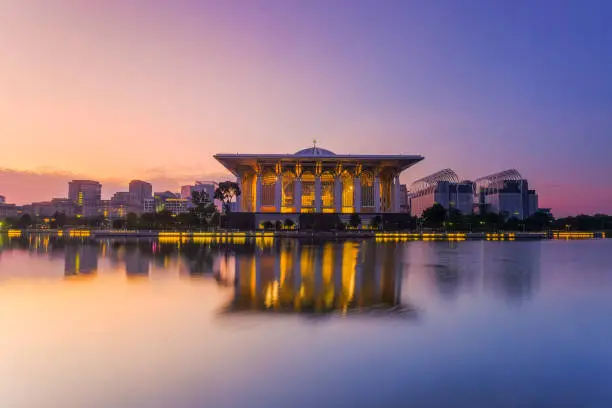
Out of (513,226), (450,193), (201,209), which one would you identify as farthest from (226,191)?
(450,193)

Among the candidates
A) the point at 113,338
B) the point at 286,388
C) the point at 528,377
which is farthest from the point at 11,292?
the point at 528,377

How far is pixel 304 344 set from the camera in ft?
25.2

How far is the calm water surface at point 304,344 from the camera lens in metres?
5.73

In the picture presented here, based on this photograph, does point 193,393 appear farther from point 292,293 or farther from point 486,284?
point 486,284

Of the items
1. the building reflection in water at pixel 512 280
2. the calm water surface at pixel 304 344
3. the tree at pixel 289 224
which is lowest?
the calm water surface at pixel 304 344

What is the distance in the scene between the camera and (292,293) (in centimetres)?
1284

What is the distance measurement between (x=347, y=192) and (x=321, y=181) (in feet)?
18.9

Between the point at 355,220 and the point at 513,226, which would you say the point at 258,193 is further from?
the point at 513,226

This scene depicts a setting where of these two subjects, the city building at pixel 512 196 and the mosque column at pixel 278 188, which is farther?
the city building at pixel 512 196

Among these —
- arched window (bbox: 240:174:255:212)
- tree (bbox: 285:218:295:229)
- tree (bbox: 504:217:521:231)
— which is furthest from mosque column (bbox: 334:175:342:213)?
tree (bbox: 504:217:521:231)

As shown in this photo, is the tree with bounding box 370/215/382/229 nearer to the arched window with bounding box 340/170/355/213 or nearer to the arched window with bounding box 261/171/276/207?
the arched window with bounding box 340/170/355/213

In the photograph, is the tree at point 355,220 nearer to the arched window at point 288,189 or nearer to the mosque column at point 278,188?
the arched window at point 288,189

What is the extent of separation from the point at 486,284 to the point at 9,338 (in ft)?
45.8

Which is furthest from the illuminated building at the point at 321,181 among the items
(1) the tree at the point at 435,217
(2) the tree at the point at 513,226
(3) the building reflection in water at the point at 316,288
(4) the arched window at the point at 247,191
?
(3) the building reflection in water at the point at 316,288
